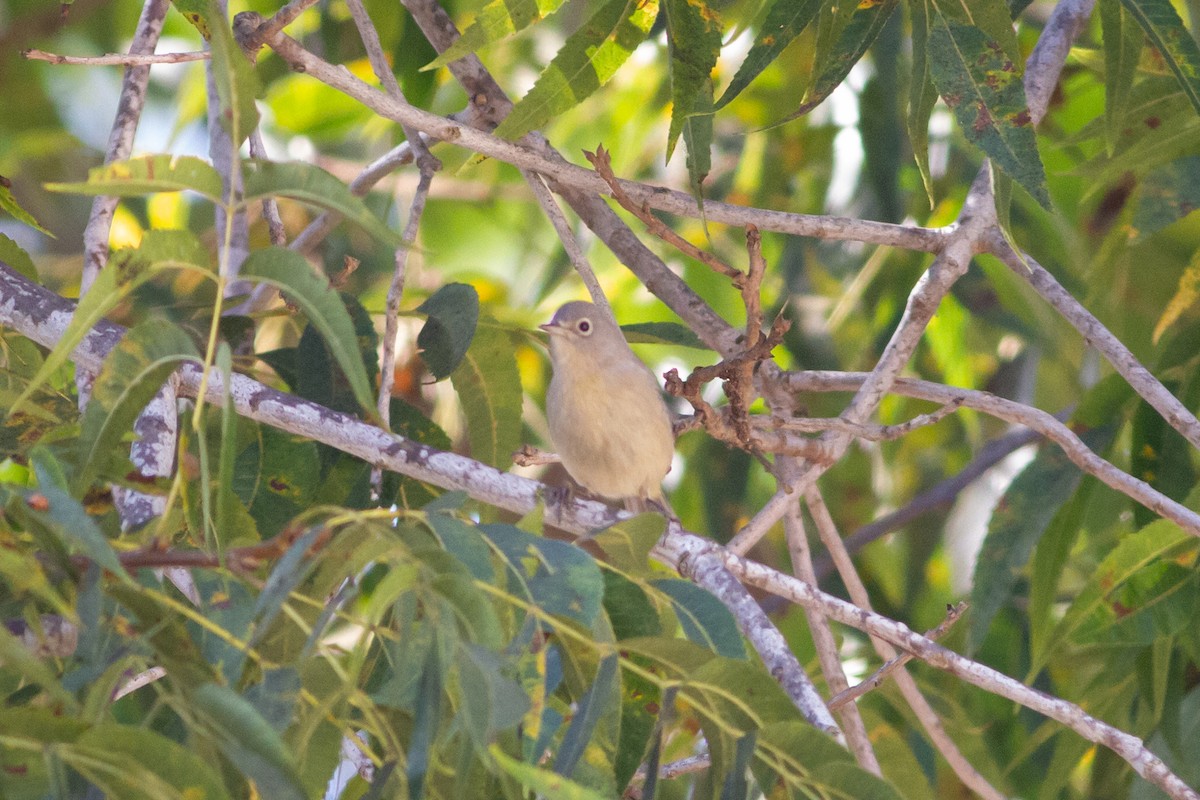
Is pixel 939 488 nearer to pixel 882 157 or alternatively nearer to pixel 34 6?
pixel 882 157

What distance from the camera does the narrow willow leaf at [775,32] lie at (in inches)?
117

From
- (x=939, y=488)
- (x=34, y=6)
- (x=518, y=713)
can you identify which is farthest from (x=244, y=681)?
(x=34, y=6)

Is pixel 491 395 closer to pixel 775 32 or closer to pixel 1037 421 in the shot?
pixel 775 32

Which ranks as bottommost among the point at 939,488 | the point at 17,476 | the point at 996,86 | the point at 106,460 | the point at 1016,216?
the point at 939,488

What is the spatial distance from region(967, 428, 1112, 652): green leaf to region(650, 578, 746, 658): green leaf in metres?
2.21

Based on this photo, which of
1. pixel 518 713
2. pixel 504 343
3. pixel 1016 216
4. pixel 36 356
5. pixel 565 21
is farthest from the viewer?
pixel 565 21

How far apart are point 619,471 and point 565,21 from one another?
4.04 metres

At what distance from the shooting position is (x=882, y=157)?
5625 millimetres

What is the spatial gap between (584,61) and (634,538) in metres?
1.32

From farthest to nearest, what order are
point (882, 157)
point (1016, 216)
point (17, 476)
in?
1. point (1016, 216)
2. point (882, 157)
3. point (17, 476)

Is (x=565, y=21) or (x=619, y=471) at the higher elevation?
(x=565, y=21)

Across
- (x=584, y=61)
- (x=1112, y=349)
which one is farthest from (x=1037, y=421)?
(x=584, y=61)

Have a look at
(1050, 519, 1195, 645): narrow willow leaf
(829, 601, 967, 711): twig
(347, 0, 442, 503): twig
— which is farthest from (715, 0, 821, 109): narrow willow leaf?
(1050, 519, 1195, 645): narrow willow leaf

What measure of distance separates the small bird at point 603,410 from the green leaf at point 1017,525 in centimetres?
123
